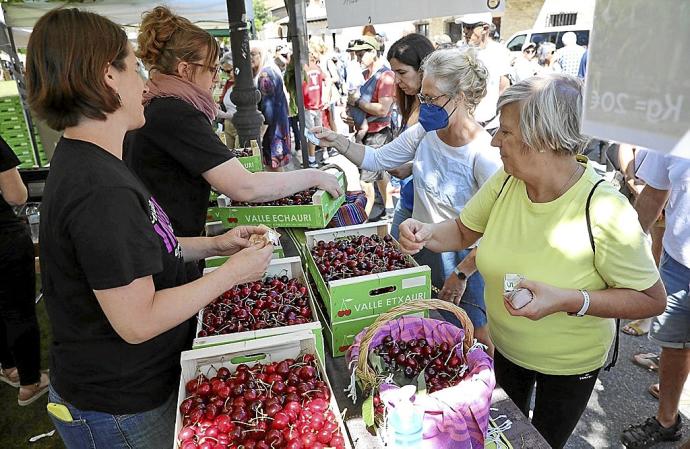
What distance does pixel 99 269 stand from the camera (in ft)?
3.95

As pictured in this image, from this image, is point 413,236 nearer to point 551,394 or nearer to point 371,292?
point 371,292

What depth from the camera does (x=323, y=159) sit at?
8953mm

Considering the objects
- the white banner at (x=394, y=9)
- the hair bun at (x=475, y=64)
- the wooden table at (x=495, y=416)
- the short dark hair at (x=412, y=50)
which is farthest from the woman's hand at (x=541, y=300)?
the white banner at (x=394, y=9)

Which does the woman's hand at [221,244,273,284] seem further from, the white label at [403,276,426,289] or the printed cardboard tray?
the white label at [403,276,426,289]

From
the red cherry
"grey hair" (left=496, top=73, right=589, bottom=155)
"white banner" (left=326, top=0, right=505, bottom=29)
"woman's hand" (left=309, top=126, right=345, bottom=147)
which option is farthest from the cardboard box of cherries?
"white banner" (left=326, top=0, right=505, bottom=29)

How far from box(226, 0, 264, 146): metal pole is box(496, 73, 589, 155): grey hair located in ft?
11.2

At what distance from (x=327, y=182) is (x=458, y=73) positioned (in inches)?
35.1

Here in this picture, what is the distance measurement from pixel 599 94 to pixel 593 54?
0.21ft

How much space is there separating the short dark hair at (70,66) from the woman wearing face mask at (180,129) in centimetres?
65

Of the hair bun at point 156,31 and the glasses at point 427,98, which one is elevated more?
the hair bun at point 156,31

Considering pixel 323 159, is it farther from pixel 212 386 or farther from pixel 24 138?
pixel 212 386

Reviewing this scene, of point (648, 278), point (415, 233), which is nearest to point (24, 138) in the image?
point (415, 233)

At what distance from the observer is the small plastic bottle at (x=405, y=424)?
120 centimetres

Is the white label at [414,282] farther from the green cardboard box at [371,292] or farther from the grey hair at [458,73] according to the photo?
the grey hair at [458,73]
